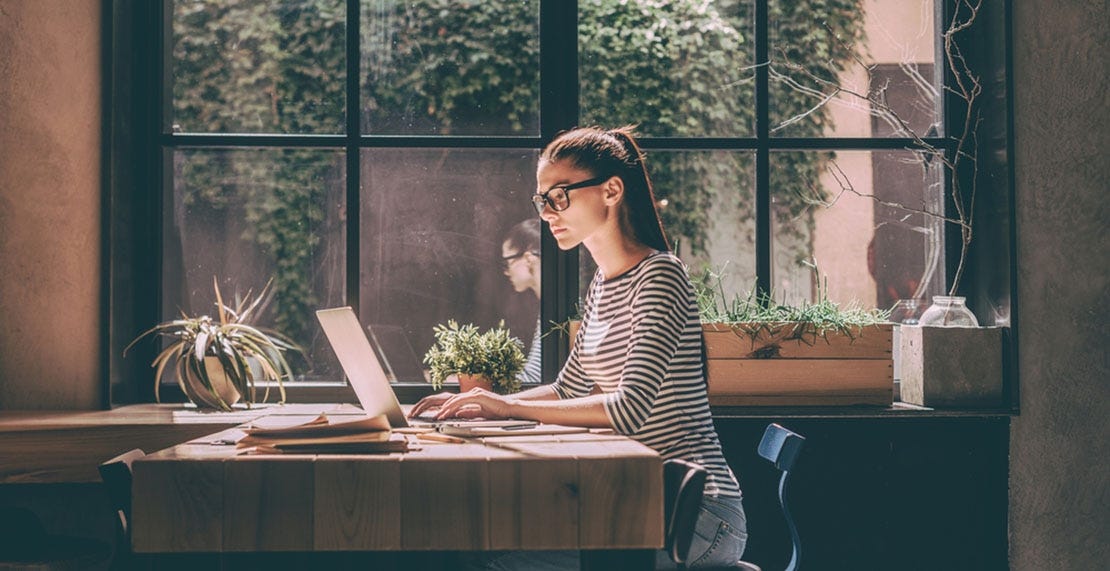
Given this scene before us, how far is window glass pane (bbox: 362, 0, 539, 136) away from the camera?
3477mm

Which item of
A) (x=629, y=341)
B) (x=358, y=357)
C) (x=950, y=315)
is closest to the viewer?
(x=358, y=357)

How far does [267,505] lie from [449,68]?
2175 millimetres

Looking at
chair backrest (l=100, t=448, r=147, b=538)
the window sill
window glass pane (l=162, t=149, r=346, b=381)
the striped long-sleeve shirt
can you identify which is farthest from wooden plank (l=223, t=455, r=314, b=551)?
window glass pane (l=162, t=149, r=346, b=381)

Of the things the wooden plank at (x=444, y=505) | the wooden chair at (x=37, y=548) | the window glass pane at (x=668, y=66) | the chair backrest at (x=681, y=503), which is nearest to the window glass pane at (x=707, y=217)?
the window glass pane at (x=668, y=66)

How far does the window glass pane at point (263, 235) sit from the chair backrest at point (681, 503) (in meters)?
1.83

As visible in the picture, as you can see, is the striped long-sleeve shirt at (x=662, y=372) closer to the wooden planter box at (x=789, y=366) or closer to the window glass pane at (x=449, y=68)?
the wooden planter box at (x=789, y=366)

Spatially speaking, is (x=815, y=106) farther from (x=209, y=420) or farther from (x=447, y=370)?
(x=209, y=420)

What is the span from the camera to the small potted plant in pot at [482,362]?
3.07m

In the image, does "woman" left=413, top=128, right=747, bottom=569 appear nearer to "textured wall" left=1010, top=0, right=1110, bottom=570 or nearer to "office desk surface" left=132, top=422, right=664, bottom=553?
"office desk surface" left=132, top=422, right=664, bottom=553

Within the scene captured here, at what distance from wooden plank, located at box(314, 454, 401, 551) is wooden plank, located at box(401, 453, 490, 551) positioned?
2 cm

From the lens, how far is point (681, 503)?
1867 mm

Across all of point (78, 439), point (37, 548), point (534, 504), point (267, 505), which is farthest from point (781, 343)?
point (37, 548)

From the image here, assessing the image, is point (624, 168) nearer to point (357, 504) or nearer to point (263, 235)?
point (357, 504)

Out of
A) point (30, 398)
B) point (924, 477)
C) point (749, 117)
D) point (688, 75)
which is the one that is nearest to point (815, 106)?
point (749, 117)
